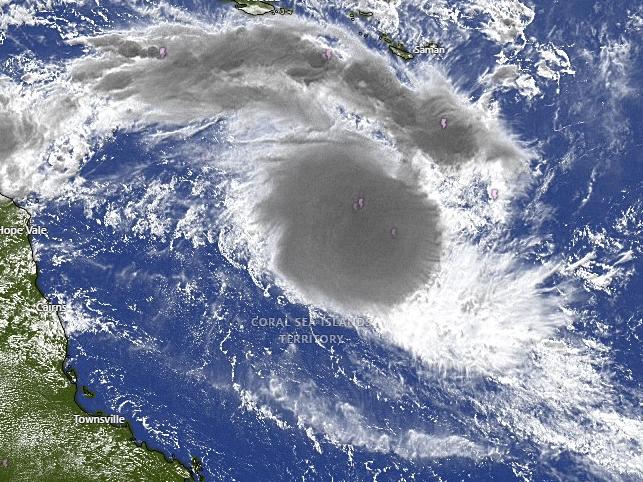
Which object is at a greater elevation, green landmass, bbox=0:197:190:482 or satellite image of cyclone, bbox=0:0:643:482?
satellite image of cyclone, bbox=0:0:643:482

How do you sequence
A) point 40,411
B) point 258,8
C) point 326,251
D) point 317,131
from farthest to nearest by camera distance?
point 258,8
point 317,131
point 40,411
point 326,251

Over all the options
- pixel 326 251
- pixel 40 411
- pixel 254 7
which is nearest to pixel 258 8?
pixel 254 7

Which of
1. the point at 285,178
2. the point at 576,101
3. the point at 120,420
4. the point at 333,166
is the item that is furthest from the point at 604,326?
the point at 120,420

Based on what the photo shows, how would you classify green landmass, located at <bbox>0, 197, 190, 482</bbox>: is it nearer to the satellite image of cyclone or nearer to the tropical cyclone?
the satellite image of cyclone

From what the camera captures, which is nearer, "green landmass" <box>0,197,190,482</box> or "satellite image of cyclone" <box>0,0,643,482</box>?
"satellite image of cyclone" <box>0,0,643,482</box>

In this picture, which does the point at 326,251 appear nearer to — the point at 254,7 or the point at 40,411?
the point at 254,7

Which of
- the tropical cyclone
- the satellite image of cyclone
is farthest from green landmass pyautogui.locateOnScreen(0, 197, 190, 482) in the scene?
the tropical cyclone
